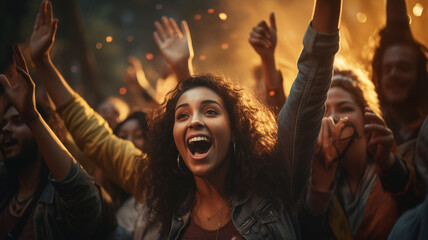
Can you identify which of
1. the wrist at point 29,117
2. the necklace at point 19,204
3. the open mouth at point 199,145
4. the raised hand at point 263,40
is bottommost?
the necklace at point 19,204

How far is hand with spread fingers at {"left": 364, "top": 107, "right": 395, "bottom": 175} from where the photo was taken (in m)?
1.96

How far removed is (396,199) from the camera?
81.7 inches

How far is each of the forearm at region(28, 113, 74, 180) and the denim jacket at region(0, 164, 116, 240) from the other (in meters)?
0.04

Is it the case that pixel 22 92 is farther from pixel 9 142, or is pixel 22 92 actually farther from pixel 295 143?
pixel 295 143

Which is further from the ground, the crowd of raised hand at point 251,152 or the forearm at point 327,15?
the forearm at point 327,15

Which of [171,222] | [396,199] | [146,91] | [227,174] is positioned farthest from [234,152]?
[146,91]

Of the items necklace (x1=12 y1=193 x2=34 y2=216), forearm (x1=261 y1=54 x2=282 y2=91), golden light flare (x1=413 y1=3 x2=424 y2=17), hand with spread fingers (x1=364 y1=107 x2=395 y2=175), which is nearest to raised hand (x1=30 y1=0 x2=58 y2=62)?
necklace (x1=12 y1=193 x2=34 y2=216)

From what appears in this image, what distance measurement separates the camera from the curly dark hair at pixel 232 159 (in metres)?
2.06

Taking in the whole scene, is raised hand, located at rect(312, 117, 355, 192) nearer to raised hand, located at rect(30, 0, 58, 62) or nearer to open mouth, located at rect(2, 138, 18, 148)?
raised hand, located at rect(30, 0, 58, 62)

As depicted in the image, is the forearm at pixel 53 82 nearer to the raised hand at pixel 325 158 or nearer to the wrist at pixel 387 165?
the raised hand at pixel 325 158

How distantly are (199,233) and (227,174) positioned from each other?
0.35 meters

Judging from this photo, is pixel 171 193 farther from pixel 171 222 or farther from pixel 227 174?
pixel 227 174

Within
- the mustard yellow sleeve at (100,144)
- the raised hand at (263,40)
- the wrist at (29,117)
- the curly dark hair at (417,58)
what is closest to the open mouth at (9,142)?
the mustard yellow sleeve at (100,144)

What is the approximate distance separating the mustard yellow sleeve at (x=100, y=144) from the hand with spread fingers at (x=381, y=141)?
4.56ft
